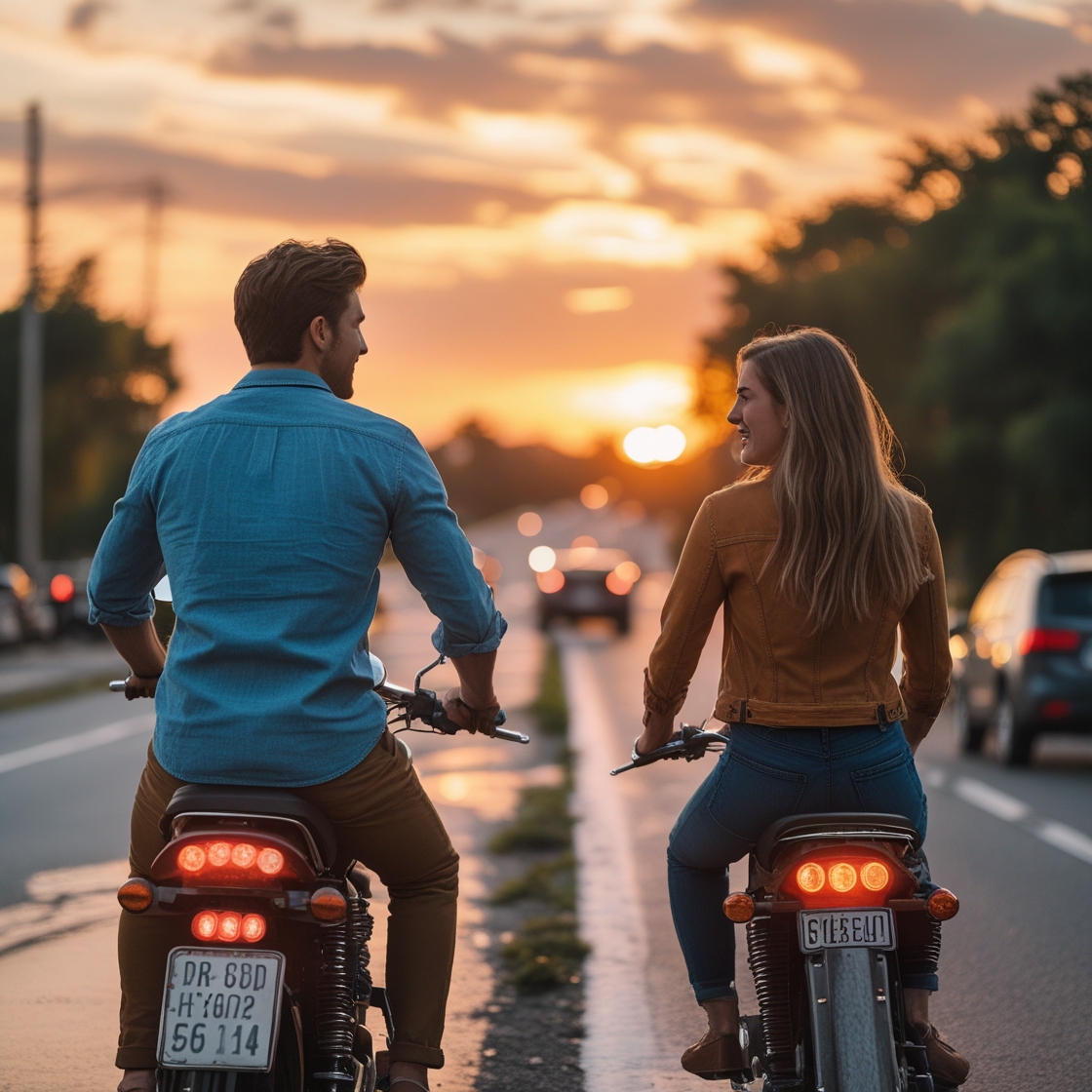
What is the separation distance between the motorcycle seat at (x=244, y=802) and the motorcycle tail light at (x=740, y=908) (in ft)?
2.84

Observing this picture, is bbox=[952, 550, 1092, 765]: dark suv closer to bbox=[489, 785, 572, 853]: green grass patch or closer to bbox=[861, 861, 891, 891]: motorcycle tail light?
bbox=[489, 785, 572, 853]: green grass patch

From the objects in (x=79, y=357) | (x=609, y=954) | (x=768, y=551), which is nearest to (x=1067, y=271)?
(x=79, y=357)

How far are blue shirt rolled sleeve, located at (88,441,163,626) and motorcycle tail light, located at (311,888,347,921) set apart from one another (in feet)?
2.72

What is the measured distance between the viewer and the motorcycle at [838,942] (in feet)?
11.2

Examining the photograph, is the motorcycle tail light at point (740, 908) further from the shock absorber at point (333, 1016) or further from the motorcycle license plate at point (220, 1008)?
the motorcycle license plate at point (220, 1008)

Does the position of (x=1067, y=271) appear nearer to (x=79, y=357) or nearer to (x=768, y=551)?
(x=79, y=357)

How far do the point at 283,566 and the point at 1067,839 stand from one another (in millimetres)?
7463

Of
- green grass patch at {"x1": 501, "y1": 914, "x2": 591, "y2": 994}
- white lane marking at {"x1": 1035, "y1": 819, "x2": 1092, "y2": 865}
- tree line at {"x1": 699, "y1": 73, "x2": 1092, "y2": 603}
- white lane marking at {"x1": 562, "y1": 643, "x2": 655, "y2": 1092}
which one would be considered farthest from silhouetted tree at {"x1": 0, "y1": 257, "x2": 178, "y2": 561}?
→ green grass patch at {"x1": 501, "y1": 914, "x2": 591, "y2": 994}

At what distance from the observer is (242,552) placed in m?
Result: 3.32

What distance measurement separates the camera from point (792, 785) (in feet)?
12.1

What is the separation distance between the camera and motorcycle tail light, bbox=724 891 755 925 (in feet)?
11.8

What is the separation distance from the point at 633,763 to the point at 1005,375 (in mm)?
35142

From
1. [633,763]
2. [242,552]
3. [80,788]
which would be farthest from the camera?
[80,788]

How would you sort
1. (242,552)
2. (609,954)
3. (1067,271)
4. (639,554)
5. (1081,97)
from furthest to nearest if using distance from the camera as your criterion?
(639,554)
(1081,97)
(1067,271)
(609,954)
(242,552)
